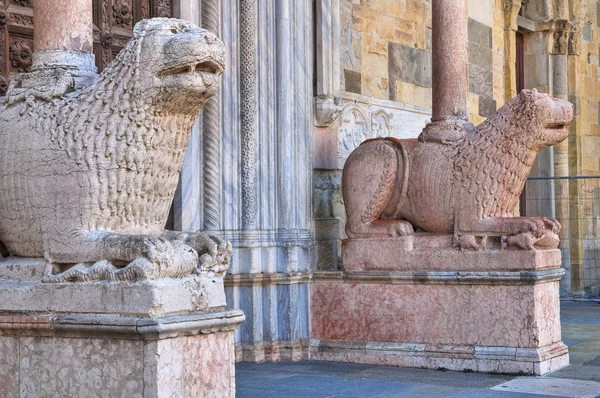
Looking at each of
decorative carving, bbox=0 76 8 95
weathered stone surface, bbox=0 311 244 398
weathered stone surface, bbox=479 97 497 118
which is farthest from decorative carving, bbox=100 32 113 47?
weathered stone surface, bbox=479 97 497 118

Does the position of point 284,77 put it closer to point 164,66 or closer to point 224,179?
point 224,179

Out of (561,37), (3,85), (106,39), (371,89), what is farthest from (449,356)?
(561,37)

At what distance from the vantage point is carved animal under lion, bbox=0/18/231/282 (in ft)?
14.4

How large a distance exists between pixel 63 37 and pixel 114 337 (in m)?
1.45

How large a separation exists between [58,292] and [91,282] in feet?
0.55

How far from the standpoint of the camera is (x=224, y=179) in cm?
A: 745

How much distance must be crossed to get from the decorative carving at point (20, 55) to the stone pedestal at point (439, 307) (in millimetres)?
2650

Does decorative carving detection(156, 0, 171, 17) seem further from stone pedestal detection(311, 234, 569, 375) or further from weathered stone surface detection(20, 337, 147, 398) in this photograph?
weathered stone surface detection(20, 337, 147, 398)

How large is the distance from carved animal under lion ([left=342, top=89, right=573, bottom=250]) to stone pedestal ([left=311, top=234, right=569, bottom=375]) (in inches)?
4.8

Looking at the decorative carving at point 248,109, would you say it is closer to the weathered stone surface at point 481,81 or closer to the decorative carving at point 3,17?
the decorative carving at point 3,17

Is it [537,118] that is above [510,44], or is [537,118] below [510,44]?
below

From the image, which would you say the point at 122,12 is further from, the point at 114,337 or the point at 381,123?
the point at 114,337

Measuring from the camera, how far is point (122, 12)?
7.08 m

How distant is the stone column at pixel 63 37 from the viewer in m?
4.71
